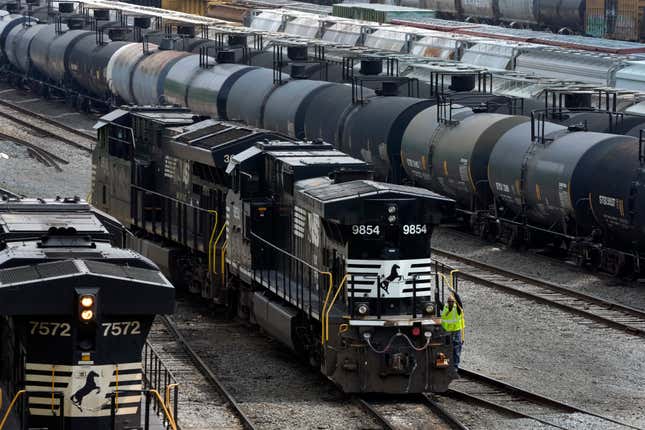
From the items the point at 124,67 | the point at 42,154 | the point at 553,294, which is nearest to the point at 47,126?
the point at 124,67

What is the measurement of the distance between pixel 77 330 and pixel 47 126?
39.7 meters

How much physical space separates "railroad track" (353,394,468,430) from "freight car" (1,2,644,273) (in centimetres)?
961

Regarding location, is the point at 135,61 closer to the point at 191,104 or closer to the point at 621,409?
the point at 191,104

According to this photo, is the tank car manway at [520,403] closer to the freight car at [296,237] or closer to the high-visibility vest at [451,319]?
the freight car at [296,237]

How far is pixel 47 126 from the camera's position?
169 feet

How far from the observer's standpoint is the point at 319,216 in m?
19.3

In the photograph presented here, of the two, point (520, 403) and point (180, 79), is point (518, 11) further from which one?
point (520, 403)

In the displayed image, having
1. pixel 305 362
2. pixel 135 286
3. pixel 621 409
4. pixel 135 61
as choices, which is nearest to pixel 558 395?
pixel 621 409

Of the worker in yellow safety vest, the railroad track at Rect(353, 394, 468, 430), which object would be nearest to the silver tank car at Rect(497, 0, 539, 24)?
the worker in yellow safety vest

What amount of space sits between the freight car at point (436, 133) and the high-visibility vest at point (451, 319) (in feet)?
29.5

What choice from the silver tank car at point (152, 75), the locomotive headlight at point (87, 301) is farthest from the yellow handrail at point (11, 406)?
the silver tank car at point (152, 75)

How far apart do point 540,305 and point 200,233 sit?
6408 mm

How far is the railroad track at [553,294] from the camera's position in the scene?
2412cm

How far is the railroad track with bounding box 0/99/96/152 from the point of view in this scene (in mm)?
47662
